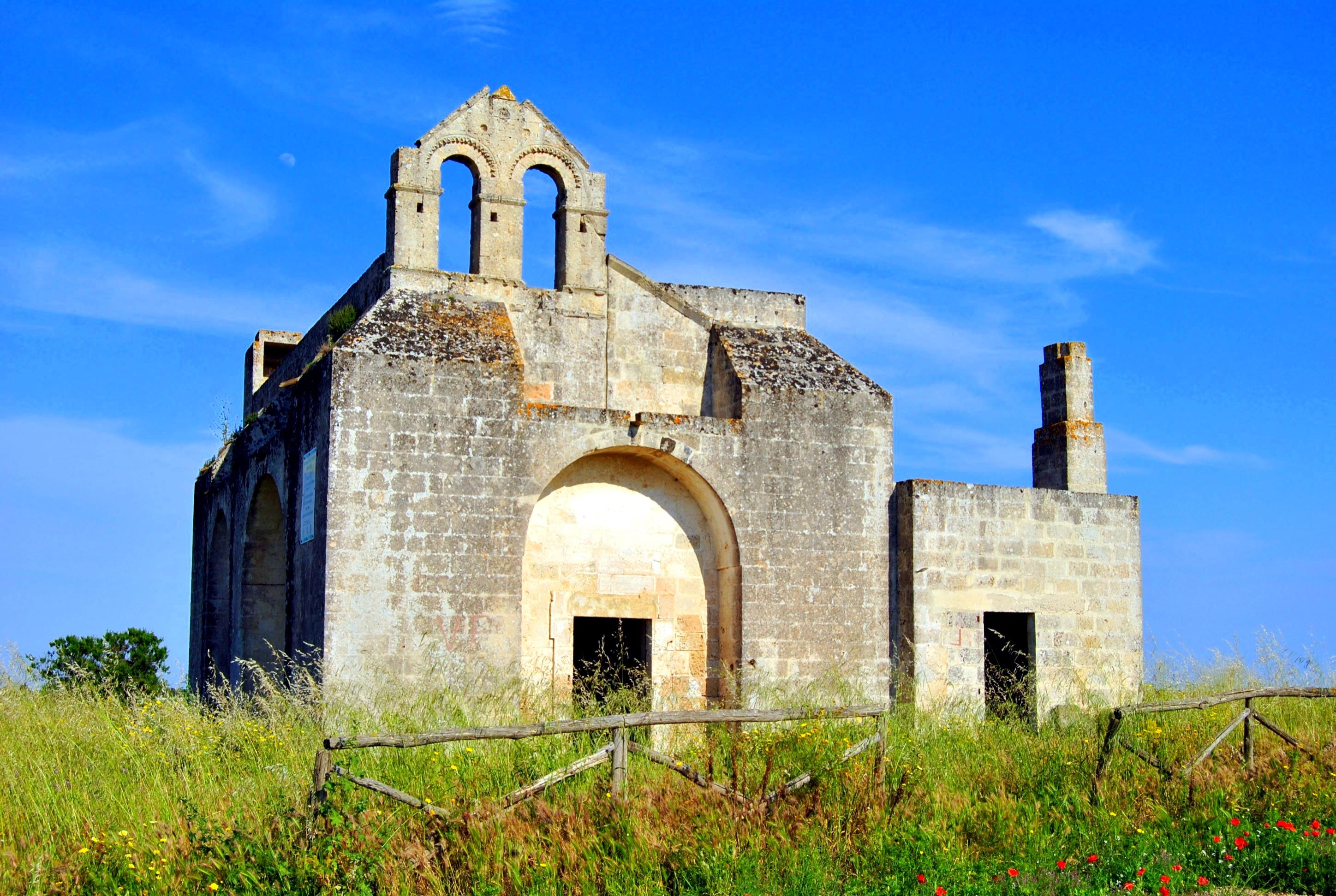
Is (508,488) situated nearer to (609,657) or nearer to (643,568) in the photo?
(643,568)

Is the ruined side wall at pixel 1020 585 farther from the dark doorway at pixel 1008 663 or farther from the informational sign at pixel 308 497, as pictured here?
the informational sign at pixel 308 497

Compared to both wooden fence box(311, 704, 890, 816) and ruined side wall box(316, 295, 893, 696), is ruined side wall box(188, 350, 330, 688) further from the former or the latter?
wooden fence box(311, 704, 890, 816)

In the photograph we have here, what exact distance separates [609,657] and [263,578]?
4.72 metres

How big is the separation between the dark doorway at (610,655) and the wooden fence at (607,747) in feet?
13.8

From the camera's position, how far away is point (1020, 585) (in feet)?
51.9

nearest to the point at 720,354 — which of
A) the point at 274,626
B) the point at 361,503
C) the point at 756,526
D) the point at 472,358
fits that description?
the point at 756,526

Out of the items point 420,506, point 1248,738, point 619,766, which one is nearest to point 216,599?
point 420,506

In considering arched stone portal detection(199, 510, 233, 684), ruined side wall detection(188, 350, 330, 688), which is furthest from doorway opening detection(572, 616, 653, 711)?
arched stone portal detection(199, 510, 233, 684)

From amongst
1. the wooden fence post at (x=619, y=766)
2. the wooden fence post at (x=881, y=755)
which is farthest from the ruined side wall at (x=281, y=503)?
the wooden fence post at (x=881, y=755)

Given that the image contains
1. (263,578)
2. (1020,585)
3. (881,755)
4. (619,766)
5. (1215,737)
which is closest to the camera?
(619,766)

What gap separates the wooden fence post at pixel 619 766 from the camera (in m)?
8.95

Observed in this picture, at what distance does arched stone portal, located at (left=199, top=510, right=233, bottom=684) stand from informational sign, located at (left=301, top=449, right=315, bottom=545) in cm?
480

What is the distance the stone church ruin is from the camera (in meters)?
13.1

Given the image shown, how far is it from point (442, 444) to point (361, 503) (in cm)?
97
